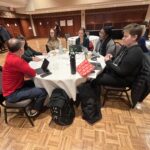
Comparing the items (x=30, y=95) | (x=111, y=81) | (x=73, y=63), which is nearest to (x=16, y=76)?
(x=30, y=95)

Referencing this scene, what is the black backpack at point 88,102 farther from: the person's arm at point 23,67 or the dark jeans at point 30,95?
the person's arm at point 23,67

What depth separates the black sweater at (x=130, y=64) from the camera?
163 centimetres

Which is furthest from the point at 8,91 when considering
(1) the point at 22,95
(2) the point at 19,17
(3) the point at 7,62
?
(2) the point at 19,17

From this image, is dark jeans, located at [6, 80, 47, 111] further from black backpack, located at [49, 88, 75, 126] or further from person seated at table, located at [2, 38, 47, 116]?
black backpack, located at [49, 88, 75, 126]

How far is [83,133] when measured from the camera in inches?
65.7

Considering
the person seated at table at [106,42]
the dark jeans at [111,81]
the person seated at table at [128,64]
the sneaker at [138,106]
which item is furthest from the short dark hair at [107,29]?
the sneaker at [138,106]

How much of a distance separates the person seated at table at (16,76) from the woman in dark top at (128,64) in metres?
0.98

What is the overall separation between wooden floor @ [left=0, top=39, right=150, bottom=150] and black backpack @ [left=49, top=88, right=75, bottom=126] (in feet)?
0.39

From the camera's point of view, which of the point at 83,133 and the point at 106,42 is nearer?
the point at 83,133

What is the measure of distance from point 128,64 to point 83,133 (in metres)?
1.16

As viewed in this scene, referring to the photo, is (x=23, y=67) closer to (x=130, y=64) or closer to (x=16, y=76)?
(x=16, y=76)

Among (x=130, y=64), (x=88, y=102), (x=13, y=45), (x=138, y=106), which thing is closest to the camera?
(x=13, y=45)

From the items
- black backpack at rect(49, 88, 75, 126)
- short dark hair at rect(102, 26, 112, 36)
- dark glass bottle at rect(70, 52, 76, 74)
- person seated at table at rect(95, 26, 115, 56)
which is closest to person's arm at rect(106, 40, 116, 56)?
person seated at table at rect(95, 26, 115, 56)

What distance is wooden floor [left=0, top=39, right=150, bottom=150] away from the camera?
4.98 feet
